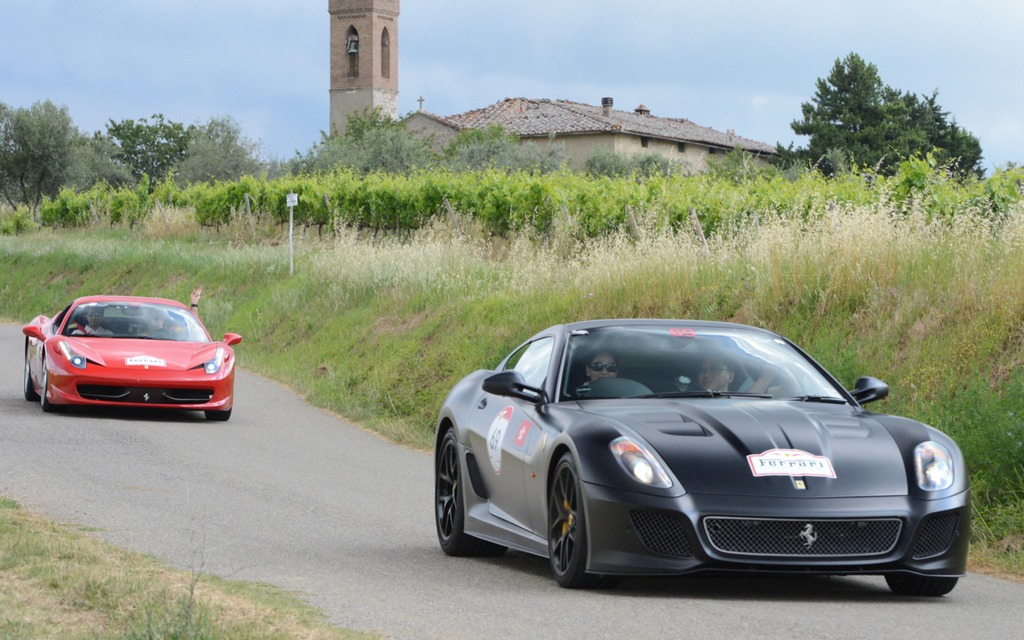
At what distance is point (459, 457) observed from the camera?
30.9ft

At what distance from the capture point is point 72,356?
17.5 metres

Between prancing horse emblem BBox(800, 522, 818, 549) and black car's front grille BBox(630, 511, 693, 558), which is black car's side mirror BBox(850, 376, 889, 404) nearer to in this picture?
prancing horse emblem BBox(800, 522, 818, 549)

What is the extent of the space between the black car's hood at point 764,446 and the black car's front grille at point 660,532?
18cm

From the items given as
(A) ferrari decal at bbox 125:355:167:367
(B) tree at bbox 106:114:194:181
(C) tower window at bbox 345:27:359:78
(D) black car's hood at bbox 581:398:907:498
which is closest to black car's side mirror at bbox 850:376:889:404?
(D) black car's hood at bbox 581:398:907:498

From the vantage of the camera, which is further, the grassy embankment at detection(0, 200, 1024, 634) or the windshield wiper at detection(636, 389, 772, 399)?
the grassy embankment at detection(0, 200, 1024, 634)

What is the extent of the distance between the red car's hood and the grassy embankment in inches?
95.4

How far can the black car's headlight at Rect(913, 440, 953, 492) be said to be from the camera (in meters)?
7.36

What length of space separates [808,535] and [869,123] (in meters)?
94.3

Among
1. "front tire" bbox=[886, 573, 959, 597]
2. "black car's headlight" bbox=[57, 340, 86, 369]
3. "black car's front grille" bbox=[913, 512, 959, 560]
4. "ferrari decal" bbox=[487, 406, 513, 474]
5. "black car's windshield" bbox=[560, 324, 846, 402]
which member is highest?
"black car's windshield" bbox=[560, 324, 846, 402]

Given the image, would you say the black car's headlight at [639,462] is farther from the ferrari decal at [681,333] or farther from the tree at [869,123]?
the tree at [869,123]

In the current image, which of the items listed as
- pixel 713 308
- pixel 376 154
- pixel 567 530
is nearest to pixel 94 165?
pixel 376 154

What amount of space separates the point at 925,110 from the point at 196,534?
9412cm

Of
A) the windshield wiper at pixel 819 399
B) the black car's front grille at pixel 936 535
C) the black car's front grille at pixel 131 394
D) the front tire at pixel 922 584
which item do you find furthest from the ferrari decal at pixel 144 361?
the black car's front grille at pixel 936 535

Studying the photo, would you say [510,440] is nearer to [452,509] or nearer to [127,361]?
[452,509]
